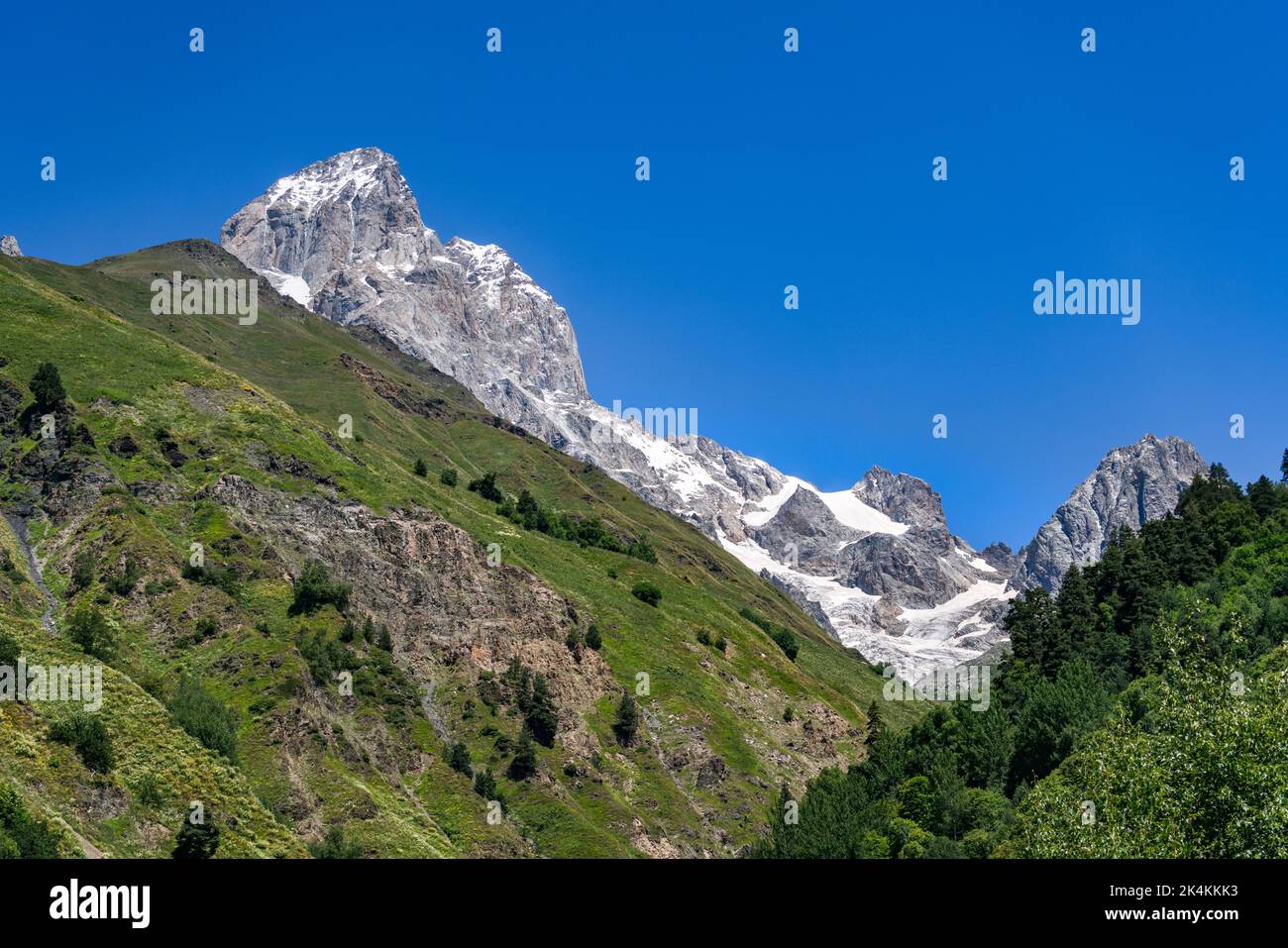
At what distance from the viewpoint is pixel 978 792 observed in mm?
115625

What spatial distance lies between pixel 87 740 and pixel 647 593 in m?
121

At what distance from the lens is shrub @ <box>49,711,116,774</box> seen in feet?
246

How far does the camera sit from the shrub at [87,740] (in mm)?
74875

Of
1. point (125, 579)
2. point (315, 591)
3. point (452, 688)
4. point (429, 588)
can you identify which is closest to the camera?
point (125, 579)

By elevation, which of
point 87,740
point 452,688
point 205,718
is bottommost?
point 452,688

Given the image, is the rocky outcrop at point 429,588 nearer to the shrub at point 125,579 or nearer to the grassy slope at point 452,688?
the grassy slope at point 452,688

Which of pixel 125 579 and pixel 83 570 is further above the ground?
pixel 83 570

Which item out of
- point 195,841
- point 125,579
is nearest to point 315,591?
point 125,579

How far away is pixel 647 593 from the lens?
190250mm

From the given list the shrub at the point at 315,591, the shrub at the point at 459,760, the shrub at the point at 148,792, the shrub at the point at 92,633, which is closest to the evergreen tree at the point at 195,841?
the shrub at the point at 148,792

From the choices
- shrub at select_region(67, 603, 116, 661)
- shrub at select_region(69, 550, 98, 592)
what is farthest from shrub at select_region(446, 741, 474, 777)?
shrub at select_region(69, 550, 98, 592)

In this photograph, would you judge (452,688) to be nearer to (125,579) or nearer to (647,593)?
(125,579)
